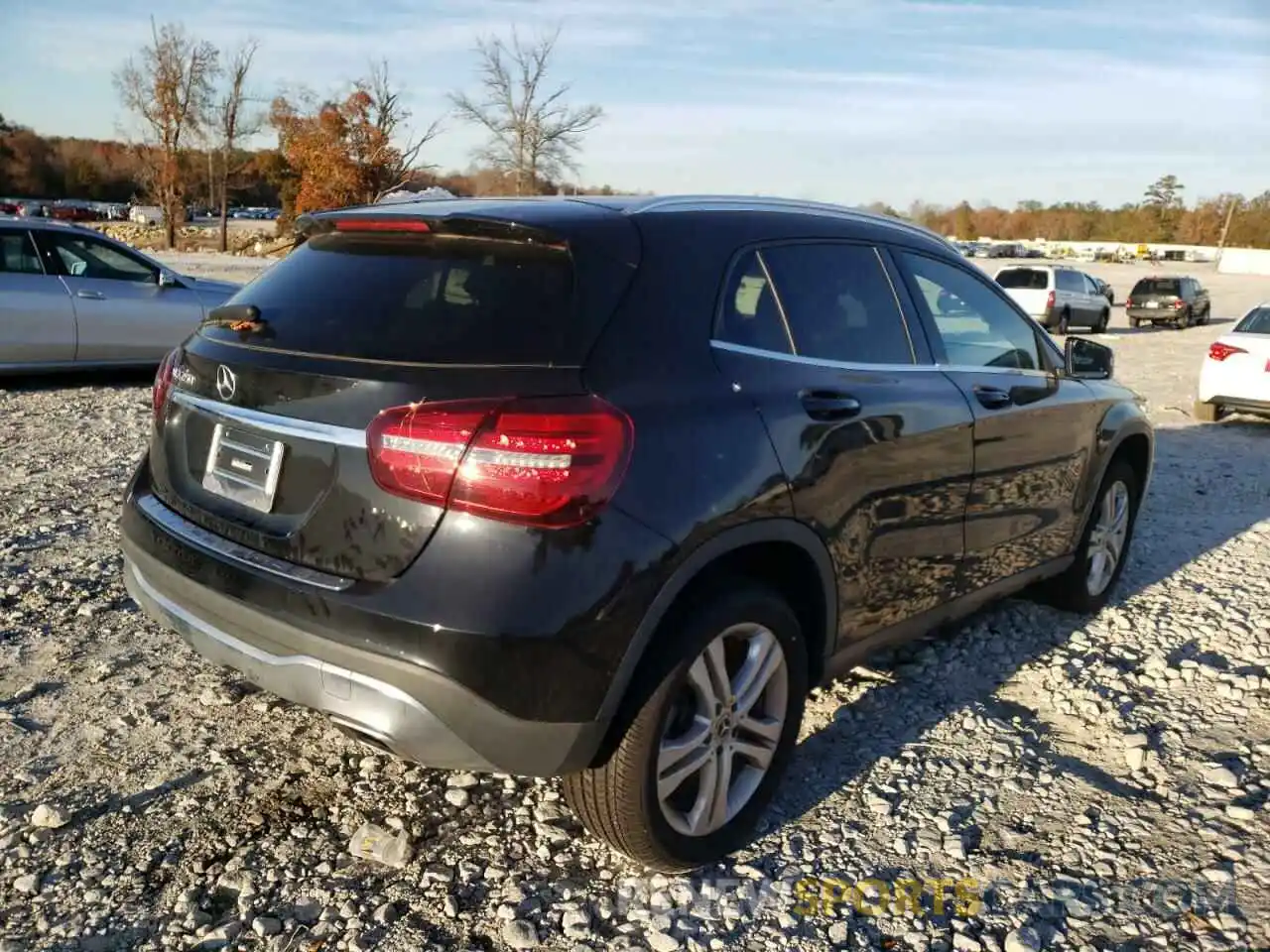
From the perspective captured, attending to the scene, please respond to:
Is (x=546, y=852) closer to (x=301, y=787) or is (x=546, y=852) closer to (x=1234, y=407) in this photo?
(x=301, y=787)

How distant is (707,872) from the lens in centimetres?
285

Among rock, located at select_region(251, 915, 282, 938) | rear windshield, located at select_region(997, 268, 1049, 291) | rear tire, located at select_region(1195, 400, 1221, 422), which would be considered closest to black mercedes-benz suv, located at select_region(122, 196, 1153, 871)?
rock, located at select_region(251, 915, 282, 938)

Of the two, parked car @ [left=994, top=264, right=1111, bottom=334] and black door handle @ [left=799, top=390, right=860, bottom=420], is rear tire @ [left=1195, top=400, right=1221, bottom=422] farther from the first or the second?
parked car @ [left=994, top=264, right=1111, bottom=334]

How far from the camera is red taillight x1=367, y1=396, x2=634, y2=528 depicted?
Result: 227 cm

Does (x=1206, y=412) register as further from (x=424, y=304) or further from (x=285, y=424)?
(x=285, y=424)

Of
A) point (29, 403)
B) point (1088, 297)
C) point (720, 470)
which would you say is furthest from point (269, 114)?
point (720, 470)

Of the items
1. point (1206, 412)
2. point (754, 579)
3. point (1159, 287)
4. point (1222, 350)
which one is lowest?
point (1206, 412)

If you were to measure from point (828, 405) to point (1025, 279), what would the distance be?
944 inches

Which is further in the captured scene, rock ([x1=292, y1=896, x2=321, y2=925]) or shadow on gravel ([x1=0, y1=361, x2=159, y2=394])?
shadow on gravel ([x1=0, y1=361, x2=159, y2=394])

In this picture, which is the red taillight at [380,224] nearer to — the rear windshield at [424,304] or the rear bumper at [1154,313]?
the rear windshield at [424,304]

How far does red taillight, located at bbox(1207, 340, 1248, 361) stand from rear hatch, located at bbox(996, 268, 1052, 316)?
1299 centimetres

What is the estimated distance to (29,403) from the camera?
8.73 m

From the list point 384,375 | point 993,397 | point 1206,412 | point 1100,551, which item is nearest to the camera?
point 384,375

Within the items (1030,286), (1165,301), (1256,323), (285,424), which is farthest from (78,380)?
(1165,301)
